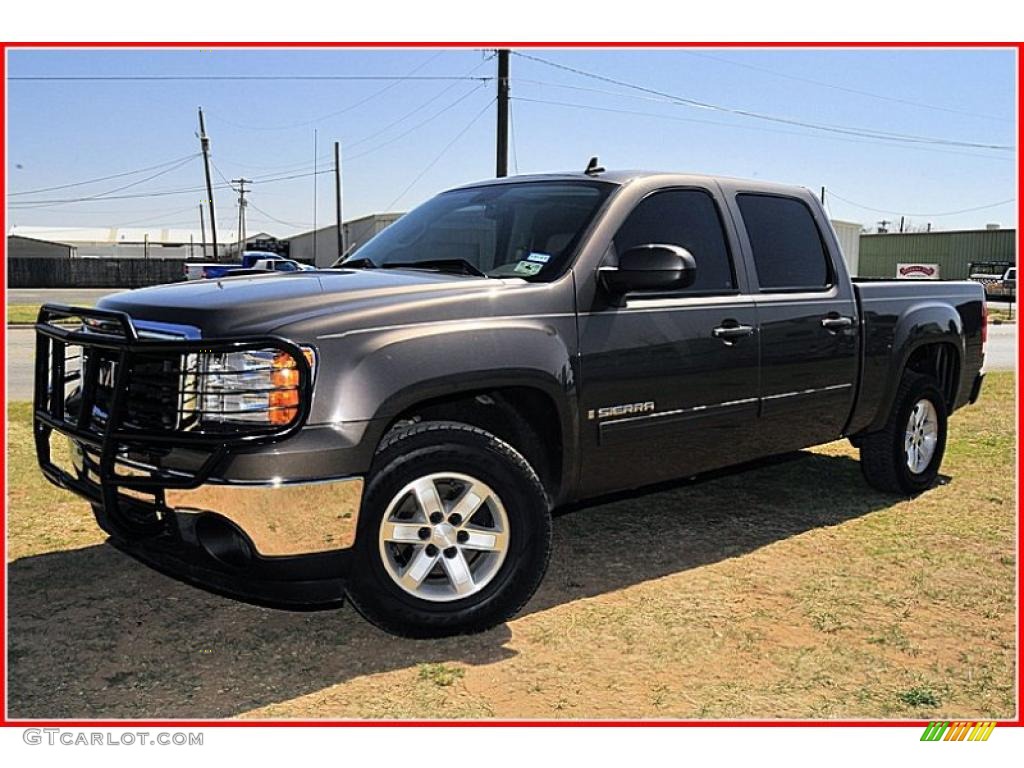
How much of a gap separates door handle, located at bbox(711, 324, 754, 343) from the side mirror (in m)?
0.60

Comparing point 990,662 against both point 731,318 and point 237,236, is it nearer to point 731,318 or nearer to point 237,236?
point 731,318

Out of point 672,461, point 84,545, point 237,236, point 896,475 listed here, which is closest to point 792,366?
point 672,461

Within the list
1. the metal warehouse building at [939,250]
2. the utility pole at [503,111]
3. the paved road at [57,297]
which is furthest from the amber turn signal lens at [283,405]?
the metal warehouse building at [939,250]

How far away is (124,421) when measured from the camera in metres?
3.85

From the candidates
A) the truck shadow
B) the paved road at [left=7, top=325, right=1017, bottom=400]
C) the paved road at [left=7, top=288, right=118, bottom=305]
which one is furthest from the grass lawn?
the truck shadow

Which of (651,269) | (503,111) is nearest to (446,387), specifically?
(651,269)

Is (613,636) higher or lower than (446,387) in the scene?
lower

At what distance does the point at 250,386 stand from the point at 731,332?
98.9 inches

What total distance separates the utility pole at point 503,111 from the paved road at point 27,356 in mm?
10650

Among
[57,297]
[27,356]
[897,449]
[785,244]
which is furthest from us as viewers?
[57,297]

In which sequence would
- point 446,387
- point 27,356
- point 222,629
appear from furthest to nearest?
1. point 27,356
2. point 222,629
3. point 446,387

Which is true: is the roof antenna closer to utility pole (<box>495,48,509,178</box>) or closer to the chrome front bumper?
the chrome front bumper

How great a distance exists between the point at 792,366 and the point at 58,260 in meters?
55.4

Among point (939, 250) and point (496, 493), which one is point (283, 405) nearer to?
point (496, 493)
